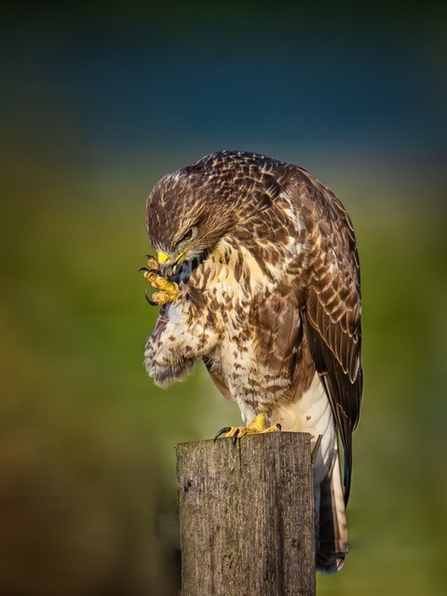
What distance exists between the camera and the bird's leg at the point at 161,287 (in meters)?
4.27

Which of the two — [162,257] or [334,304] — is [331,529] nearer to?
[334,304]

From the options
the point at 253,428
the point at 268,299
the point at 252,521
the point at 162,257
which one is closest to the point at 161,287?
the point at 162,257

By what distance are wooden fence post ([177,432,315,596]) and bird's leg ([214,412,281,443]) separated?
1.88ft

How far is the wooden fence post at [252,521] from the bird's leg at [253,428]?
573 millimetres

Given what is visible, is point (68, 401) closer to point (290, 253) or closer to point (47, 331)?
point (47, 331)

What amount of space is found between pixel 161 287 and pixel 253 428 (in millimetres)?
682

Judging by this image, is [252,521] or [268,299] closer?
[252,521]

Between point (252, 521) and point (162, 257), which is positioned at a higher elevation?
point (162, 257)

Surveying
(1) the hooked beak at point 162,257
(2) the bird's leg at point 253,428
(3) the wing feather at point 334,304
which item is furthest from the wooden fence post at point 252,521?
(3) the wing feather at point 334,304

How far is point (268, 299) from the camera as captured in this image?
439 centimetres

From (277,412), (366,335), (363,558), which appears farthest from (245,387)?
(366,335)

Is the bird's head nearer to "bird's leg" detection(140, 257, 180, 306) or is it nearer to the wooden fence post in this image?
"bird's leg" detection(140, 257, 180, 306)

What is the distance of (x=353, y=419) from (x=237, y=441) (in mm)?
1783

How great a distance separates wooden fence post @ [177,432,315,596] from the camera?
115 inches
